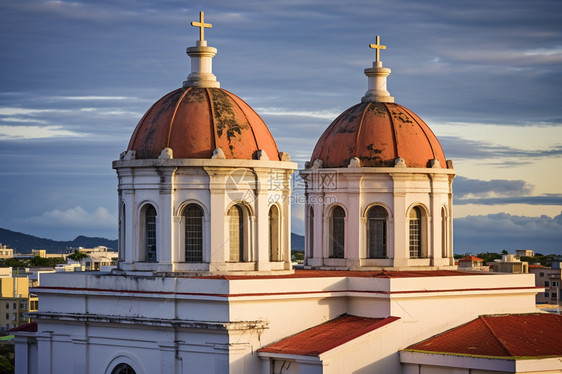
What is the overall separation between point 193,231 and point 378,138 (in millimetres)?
9856

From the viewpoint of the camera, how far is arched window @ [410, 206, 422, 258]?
47.5 m

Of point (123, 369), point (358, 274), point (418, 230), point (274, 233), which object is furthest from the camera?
point (418, 230)

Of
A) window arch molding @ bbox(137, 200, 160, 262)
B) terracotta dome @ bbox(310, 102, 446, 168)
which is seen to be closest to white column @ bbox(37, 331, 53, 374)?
window arch molding @ bbox(137, 200, 160, 262)

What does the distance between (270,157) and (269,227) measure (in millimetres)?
2523

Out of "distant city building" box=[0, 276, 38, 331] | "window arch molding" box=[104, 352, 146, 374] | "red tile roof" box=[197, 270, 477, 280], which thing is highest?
"red tile roof" box=[197, 270, 477, 280]

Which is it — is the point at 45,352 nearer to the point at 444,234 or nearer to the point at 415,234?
the point at 415,234

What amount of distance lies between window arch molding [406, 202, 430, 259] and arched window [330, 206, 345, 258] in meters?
2.67

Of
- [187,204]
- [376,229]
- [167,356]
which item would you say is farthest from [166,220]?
[376,229]

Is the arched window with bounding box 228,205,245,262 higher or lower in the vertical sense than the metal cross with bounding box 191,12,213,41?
lower

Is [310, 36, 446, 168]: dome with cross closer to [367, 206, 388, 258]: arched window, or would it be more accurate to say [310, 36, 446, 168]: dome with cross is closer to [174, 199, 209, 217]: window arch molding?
[367, 206, 388, 258]: arched window

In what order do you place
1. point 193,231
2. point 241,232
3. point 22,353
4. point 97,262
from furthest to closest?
point 97,262
point 22,353
point 241,232
point 193,231

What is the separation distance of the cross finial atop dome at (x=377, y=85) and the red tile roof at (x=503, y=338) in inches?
418

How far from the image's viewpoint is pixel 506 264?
202 feet

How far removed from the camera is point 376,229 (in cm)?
4753
